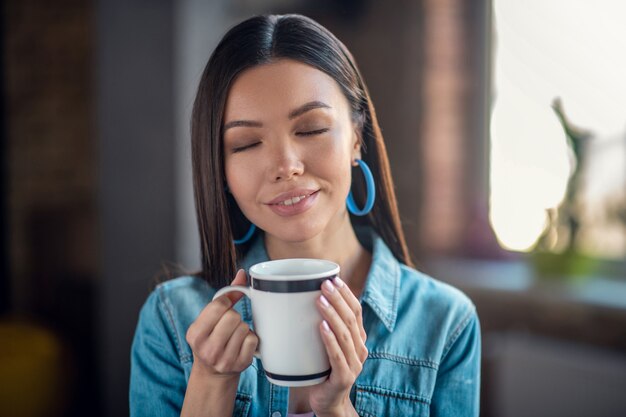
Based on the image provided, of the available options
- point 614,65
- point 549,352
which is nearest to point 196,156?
point 614,65

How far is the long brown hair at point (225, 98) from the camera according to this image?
1.52 ft

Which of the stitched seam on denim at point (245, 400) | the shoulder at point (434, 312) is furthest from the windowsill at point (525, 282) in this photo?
the stitched seam on denim at point (245, 400)

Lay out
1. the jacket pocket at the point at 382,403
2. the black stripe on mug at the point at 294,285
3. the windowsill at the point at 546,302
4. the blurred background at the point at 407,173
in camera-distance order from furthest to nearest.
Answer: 1. the windowsill at the point at 546,302
2. the blurred background at the point at 407,173
3. the jacket pocket at the point at 382,403
4. the black stripe on mug at the point at 294,285

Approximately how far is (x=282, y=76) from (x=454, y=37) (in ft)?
5.18

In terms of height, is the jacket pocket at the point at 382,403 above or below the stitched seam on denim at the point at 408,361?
below

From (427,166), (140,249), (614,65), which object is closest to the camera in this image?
(140,249)

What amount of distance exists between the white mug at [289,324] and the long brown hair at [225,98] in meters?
0.08

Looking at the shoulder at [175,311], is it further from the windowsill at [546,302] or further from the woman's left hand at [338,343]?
the windowsill at [546,302]

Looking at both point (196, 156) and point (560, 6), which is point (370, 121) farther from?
point (560, 6)

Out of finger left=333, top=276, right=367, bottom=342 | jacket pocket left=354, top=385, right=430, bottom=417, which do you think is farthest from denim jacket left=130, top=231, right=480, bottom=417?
finger left=333, top=276, right=367, bottom=342

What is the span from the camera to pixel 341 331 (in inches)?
16.6

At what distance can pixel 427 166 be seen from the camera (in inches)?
73.7

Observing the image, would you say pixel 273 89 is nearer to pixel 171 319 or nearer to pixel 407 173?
pixel 171 319

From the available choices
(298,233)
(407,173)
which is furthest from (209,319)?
(407,173)
